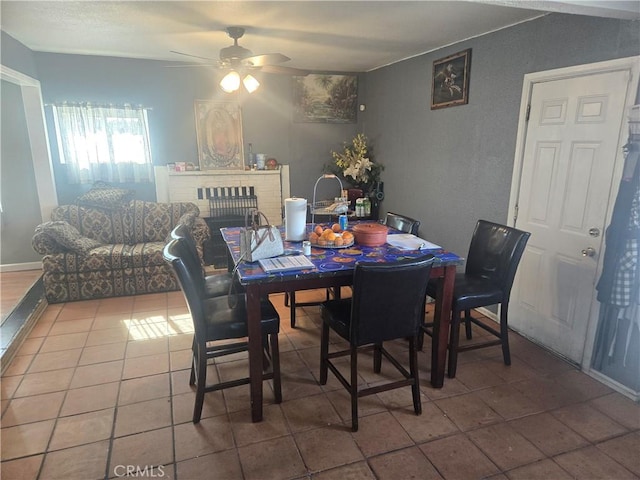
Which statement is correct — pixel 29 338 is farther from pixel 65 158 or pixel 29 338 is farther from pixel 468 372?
pixel 468 372

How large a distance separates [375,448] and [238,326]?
96 centimetres

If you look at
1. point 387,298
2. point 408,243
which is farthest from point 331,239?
point 387,298

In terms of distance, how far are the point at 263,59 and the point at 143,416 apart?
2587mm

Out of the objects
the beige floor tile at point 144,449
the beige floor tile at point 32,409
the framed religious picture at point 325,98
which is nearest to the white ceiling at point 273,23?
the framed religious picture at point 325,98

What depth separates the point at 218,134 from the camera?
5.02 meters

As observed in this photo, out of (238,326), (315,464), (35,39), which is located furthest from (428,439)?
(35,39)

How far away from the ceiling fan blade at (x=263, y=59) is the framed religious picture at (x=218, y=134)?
2.10 meters

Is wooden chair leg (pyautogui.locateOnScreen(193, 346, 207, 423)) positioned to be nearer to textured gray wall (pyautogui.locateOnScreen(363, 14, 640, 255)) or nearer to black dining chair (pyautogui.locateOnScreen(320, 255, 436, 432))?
black dining chair (pyautogui.locateOnScreen(320, 255, 436, 432))

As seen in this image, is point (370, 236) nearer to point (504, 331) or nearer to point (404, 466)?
point (504, 331)

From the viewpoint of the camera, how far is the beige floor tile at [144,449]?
190 centimetres

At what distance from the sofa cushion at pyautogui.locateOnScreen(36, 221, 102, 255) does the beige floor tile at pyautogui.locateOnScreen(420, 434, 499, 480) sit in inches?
138

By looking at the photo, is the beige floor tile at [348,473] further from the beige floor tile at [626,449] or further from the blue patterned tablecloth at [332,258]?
the beige floor tile at [626,449]

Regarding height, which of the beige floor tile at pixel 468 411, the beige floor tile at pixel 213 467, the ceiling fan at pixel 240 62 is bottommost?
the beige floor tile at pixel 213 467

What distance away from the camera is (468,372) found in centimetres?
264
